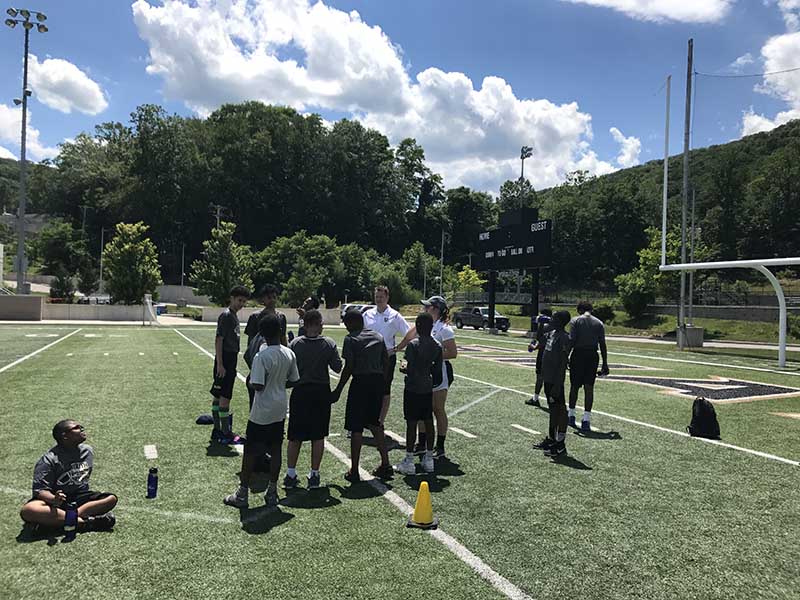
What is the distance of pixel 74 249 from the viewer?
3374 inches

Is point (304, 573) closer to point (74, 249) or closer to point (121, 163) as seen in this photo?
point (74, 249)

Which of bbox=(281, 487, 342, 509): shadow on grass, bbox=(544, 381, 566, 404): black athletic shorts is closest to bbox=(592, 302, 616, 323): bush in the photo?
bbox=(544, 381, 566, 404): black athletic shorts

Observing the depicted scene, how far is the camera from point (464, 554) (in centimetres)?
443

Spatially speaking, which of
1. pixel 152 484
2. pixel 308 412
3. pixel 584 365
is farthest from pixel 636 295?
pixel 152 484

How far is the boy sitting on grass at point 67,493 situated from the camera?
4660mm

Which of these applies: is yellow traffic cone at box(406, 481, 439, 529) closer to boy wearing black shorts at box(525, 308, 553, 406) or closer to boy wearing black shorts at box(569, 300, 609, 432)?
boy wearing black shorts at box(569, 300, 609, 432)

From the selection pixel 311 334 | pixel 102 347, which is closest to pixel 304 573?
pixel 311 334

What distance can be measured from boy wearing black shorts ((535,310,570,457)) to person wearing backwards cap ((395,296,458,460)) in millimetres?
1304

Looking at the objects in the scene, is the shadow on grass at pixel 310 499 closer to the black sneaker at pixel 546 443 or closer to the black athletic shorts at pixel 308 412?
the black athletic shorts at pixel 308 412

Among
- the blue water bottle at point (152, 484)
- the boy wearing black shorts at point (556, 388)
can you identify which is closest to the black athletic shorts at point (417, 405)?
the boy wearing black shorts at point (556, 388)

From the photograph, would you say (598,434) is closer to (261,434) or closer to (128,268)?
(261,434)

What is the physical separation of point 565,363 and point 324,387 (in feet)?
11.5

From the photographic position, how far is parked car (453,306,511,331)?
4416cm

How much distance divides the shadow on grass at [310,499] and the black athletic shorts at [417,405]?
1204mm
